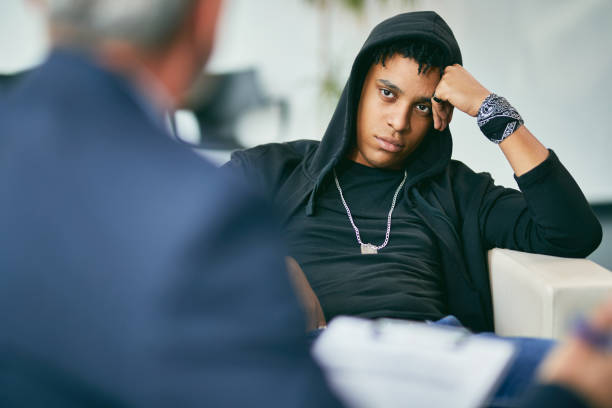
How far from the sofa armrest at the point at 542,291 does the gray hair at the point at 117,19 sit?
1.11m

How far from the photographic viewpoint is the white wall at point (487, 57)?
3309 mm

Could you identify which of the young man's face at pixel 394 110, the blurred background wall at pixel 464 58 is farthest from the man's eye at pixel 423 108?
the blurred background wall at pixel 464 58

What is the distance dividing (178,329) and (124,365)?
0.06m

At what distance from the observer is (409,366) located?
67 centimetres

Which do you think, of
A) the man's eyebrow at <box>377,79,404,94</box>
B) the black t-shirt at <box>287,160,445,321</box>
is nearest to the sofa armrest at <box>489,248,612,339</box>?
the black t-shirt at <box>287,160,445,321</box>

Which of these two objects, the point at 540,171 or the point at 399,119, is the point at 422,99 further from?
the point at 540,171

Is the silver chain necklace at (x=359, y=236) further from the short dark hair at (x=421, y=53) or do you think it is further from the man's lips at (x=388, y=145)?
the short dark hair at (x=421, y=53)

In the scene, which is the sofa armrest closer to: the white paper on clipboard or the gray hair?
the white paper on clipboard

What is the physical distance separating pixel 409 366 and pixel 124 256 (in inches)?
14.4

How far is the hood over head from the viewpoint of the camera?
A: 5.69 ft

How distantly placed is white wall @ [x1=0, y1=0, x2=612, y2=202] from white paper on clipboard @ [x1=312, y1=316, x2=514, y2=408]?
265 centimetres

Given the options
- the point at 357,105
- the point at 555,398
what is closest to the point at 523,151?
the point at 357,105

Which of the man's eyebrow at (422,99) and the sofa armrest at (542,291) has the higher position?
the man's eyebrow at (422,99)

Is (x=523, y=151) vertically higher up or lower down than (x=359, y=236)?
higher up
